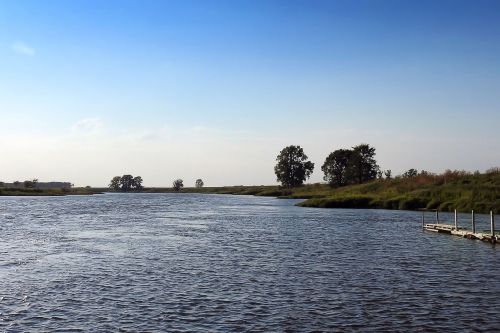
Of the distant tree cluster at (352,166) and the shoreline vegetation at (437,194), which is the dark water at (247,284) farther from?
the distant tree cluster at (352,166)

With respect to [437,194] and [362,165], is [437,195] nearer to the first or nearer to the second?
[437,194]

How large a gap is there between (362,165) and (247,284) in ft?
506

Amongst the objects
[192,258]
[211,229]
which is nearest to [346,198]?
[211,229]

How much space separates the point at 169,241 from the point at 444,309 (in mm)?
30858

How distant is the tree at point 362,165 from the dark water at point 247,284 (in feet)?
416

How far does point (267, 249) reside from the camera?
143 ft

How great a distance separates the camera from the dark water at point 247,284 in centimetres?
2156

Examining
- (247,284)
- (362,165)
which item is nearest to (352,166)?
(362,165)

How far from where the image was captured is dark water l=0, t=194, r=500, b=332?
70.7 ft

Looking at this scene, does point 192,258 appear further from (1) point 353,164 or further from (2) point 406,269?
(1) point 353,164

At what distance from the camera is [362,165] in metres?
178

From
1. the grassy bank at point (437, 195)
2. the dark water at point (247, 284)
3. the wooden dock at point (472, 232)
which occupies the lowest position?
the dark water at point (247, 284)

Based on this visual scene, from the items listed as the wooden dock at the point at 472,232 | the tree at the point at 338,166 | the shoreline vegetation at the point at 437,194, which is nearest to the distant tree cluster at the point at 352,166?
the tree at the point at 338,166

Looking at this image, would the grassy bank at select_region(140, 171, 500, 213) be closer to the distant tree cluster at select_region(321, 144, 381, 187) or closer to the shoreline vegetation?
the shoreline vegetation
